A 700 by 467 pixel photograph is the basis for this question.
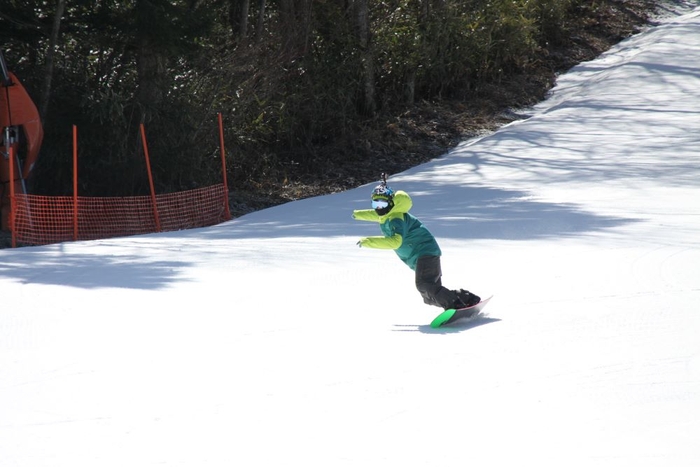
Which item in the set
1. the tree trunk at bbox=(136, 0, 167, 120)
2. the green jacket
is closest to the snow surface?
the green jacket

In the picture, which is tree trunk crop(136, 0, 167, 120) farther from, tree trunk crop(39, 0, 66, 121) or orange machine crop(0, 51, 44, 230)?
orange machine crop(0, 51, 44, 230)

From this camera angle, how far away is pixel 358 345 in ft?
19.8

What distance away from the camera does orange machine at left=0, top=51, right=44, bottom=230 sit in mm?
11719

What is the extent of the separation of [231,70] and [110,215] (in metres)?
4.04

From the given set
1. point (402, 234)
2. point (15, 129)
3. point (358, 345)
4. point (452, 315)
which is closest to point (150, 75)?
point (15, 129)

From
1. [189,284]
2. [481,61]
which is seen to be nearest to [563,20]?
[481,61]

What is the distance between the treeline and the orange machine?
2.76ft

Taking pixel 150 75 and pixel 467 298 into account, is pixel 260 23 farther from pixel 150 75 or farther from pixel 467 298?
pixel 467 298

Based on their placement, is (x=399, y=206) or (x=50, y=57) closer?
(x=399, y=206)

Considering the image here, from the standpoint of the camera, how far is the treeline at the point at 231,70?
42.8ft

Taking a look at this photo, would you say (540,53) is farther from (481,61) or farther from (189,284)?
(189,284)

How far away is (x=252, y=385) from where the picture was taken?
5242 mm

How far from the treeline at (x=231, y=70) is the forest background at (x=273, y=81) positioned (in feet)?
0.09

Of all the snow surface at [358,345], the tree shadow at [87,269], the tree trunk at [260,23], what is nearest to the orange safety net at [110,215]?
the snow surface at [358,345]
